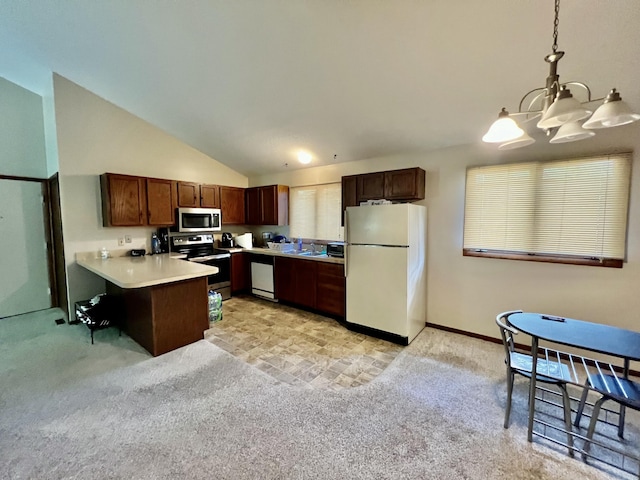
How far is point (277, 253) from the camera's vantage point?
15.1ft

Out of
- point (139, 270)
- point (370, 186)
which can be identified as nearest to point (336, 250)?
point (370, 186)

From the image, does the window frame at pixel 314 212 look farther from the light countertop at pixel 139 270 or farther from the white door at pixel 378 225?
the light countertop at pixel 139 270

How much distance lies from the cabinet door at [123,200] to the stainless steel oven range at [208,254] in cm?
67

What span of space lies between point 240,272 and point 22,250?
3.14 metres

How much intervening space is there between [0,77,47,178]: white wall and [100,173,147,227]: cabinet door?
121 centimetres

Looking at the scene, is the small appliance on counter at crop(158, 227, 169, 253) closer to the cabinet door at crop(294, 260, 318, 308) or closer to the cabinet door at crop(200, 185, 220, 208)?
the cabinet door at crop(200, 185, 220, 208)

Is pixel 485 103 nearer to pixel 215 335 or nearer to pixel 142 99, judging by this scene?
pixel 215 335

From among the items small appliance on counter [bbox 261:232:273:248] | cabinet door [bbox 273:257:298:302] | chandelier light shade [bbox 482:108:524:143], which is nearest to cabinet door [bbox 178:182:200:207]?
small appliance on counter [bbox 261:232:273:248]

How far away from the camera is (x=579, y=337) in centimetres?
178

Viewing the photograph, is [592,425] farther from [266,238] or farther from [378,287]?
[266,238]

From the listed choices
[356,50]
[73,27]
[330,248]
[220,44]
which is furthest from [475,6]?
[73,27]

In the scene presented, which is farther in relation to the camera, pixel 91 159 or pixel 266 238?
pixel 266 238

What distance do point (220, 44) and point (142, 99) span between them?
1.92 m

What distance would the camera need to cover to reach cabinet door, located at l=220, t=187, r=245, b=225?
515 centimetres
